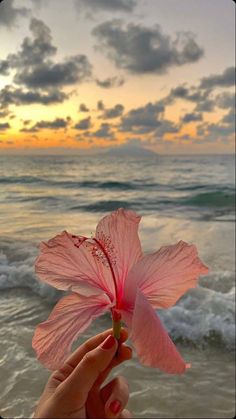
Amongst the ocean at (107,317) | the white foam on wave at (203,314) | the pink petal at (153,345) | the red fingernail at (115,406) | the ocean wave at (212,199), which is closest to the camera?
the pink petal at (153,345)

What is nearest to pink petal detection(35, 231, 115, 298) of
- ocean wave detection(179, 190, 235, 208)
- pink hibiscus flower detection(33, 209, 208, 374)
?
pink hibiscus flower detection(33, 209, 208, 374)

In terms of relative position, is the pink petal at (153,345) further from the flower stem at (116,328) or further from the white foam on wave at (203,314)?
the white foam on wave at (203,314)

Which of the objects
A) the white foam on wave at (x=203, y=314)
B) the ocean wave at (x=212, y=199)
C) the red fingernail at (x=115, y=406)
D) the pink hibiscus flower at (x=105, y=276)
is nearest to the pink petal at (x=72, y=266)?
the pink hibiscus flower at (x=105, y=276)

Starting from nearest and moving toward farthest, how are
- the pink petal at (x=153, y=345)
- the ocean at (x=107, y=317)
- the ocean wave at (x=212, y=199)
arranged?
the pink petal at (x=153, y=345), the ocean at (x=107, y=317), the ocean wave at (x=212, y=199)

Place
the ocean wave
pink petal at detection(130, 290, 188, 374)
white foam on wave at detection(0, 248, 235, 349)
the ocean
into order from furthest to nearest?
the ocean wave
white foam on wave at detection(0, 248, 235, 349)
the ocean
pink petal at detection(130, 290, 188, 374)

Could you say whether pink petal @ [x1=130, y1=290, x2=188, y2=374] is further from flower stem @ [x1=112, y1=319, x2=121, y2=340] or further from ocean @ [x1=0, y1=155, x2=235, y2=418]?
ocean @ [x1=0, y1=155, x2=235, y2=418]

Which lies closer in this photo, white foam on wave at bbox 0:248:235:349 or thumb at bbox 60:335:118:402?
thumb at bbox 60:335:118:402
